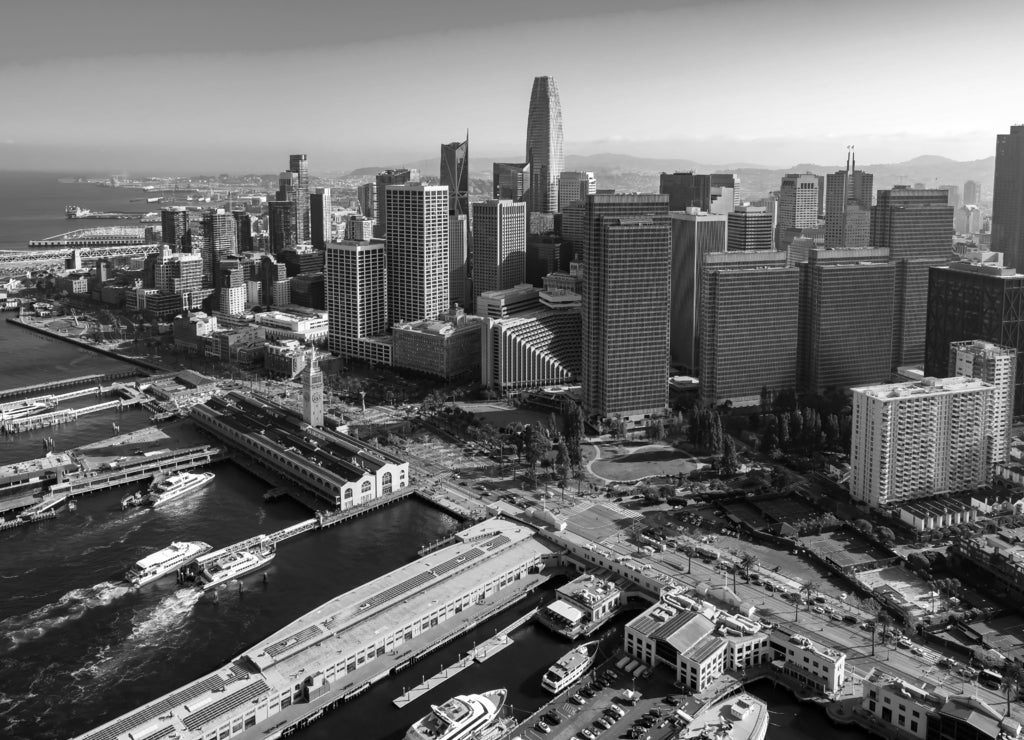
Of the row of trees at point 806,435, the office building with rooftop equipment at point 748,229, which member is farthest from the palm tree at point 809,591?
the office building with rooftop equipment at point 748,229

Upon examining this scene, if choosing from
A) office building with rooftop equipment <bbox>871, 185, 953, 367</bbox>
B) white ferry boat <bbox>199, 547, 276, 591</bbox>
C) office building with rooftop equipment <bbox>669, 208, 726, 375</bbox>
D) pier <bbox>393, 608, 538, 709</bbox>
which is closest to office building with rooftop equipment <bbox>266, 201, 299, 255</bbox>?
office building with rooftop equipment <bbox>669, 208, 726, 375</bbox>

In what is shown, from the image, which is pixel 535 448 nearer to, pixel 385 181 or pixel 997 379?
pixel 997 379

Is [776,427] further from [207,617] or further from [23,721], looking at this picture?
[23,721]

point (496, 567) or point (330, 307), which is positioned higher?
point (330, 307)

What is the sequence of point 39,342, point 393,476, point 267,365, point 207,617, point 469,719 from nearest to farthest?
point 469,719, point 207,617, point 393,476, point 267,365, point 39,342

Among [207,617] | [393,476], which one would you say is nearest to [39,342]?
[393,476]

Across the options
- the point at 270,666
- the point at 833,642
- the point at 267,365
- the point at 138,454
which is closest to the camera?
the point at 270,666

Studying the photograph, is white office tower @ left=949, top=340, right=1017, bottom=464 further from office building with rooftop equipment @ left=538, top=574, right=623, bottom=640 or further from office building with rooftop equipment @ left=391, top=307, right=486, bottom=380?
office building with rooftop equipment @ left=391, top=307, right=486, bottom=380
